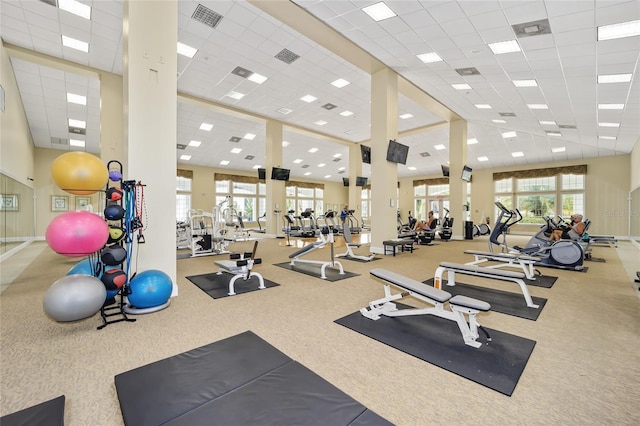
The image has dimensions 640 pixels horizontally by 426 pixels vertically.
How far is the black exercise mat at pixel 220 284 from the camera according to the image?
12.0 ft

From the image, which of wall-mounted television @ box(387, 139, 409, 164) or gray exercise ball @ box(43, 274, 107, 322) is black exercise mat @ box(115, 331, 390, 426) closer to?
gray exercise ball @ box(43, 274, 107, 322)

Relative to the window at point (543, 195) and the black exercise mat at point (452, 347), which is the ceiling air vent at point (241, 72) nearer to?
the black exercise mat at point (452, 347)

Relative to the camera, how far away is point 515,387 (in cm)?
173

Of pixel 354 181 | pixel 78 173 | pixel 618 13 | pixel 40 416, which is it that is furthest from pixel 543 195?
pixel 40 416

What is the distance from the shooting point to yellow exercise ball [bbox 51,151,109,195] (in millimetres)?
2563

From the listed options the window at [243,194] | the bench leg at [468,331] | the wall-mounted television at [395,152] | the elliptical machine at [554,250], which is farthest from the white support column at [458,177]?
the window at [243,194]

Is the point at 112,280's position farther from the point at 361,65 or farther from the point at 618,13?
the point at 618,13

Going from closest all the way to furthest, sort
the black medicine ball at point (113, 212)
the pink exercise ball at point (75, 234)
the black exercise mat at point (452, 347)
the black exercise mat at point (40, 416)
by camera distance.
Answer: the black exercise mat at point (40, 416)
the black exercise mat at point (452, 347)
the pink exercise ball at point (75, 234)
the black medicine ball at point (113, 212)

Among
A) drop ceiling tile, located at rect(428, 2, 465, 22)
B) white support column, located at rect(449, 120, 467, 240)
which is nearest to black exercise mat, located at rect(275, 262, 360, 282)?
drop ceiling tile, located at rect(428, 2, 465, 22)

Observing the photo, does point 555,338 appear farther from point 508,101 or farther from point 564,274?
point 508,101

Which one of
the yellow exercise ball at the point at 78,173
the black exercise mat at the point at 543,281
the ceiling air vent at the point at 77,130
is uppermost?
the ceiling air vent at the point at 77,130

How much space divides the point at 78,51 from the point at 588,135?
14.3 meters

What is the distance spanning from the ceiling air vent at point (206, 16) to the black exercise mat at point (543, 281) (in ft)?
23.0

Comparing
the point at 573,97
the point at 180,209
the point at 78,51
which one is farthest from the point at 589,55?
the point at 180,209
